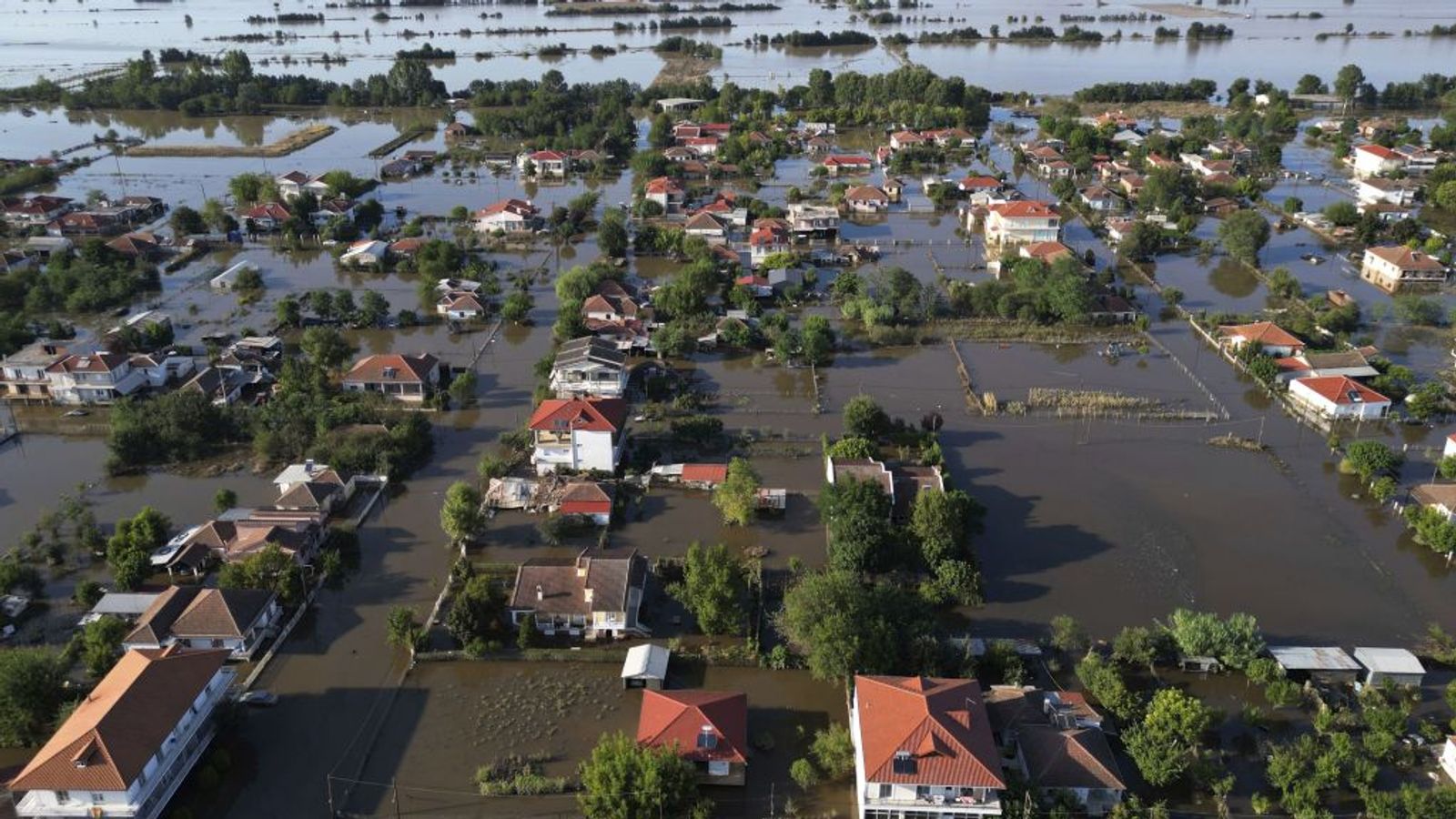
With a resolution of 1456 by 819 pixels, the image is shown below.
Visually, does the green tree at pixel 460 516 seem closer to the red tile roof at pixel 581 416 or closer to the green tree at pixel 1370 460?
the red tile roof at pixel 581 416

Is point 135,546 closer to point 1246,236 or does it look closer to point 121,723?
point 121,723

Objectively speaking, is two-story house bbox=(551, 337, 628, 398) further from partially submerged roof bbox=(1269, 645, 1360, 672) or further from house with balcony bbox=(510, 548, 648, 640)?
partially submerged roof bbox=(1269, 645, 1360, 672)

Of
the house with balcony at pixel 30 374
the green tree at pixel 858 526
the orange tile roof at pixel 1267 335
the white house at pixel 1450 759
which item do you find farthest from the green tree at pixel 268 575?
the orange tile roof at pixel 1267 335

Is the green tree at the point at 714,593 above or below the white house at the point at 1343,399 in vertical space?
below

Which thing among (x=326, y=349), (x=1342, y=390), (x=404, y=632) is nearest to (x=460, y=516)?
(x=404, y=632)

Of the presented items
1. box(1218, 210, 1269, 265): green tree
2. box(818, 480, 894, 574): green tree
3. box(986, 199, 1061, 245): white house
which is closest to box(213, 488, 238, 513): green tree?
box(818, 480, 894, 574): green tree
